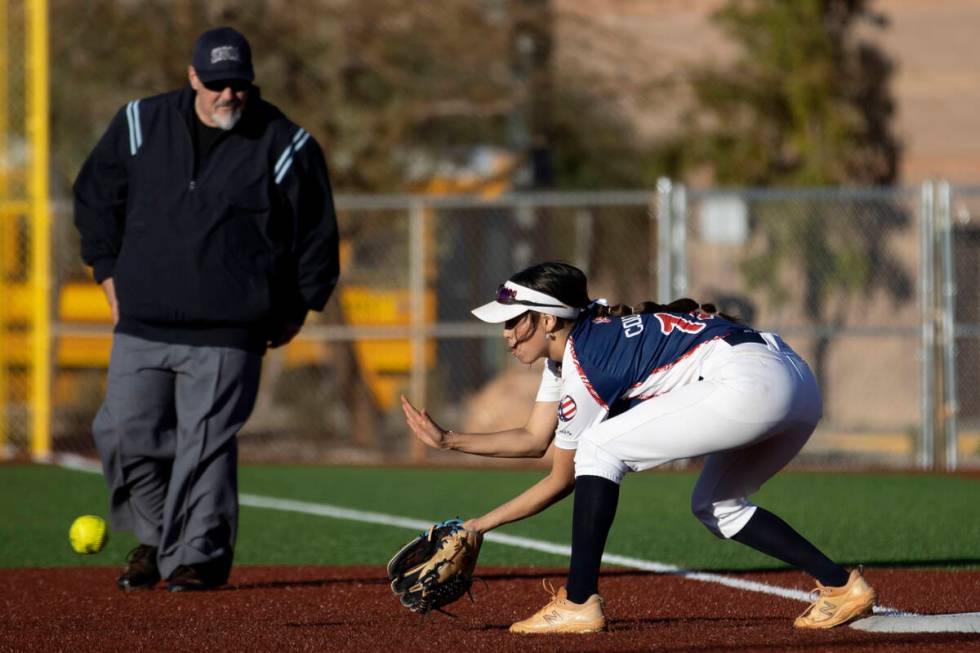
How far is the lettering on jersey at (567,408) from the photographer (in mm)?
5699

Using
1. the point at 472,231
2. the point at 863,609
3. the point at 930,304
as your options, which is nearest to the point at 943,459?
the point at 930,304

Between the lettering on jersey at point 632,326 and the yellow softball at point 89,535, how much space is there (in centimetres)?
320

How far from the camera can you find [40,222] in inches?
585

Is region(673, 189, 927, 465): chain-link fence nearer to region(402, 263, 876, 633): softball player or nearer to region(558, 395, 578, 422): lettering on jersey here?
region(402, 263, 876, 633): softball player

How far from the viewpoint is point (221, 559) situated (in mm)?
7355

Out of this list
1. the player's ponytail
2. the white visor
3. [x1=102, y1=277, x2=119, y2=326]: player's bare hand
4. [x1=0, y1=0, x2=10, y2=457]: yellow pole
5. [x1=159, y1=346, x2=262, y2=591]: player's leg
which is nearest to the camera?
the white visor

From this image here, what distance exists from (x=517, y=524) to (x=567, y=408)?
449 centimetres

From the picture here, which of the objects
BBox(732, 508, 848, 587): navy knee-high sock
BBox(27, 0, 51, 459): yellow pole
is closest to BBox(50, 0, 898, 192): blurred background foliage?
BBox(27, 0, 51, 459): yellow pole

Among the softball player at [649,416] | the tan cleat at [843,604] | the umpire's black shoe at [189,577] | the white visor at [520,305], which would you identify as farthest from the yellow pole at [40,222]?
the tan cleat at [843,604]

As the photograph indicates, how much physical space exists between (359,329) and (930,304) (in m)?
5.38

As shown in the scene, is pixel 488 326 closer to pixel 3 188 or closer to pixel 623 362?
pixel 3 188

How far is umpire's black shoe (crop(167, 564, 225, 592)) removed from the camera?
7.31 metres

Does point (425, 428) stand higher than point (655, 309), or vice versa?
point (655, 309)

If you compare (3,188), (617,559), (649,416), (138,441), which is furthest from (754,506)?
(3,188)
